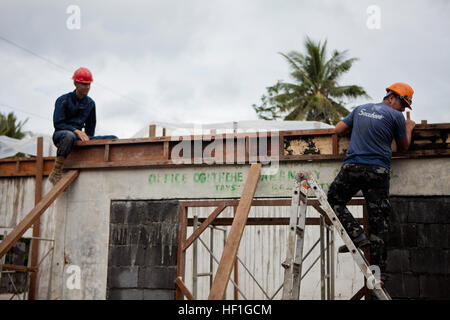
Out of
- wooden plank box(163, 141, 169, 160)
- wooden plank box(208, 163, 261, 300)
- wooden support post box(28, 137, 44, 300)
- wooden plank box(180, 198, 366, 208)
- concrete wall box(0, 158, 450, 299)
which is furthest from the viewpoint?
wooden support post box(28, 137, 44, 300)

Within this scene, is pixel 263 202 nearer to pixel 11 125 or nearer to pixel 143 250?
pixel 143 250

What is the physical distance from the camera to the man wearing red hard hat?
23.7ft

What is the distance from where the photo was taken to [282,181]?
21.2 feet

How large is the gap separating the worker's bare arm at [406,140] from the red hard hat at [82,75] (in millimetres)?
4805

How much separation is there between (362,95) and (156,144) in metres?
22.8

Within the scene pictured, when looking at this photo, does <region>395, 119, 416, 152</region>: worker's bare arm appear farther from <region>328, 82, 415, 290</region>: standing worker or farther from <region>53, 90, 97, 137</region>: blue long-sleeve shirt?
<region>53, 90, 97, 137</region>: blue long-sleeve shirt

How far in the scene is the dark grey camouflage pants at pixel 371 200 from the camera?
493cm

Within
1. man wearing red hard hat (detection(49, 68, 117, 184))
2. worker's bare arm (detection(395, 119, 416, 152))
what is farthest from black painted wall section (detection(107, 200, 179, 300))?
worker's bare arm (detection(395, 119, 416, 152))

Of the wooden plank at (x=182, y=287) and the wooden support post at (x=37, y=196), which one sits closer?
the wooden plank at (x=182, y=287)

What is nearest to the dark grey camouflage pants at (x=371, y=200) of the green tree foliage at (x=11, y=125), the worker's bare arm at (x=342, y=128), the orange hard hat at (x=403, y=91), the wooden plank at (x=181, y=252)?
→ the worker's bare arm at (x=342, y=128)

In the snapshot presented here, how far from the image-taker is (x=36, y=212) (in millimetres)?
6586

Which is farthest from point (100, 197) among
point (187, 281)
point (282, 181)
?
point (187, 281)

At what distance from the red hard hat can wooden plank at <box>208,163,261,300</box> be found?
314 cm

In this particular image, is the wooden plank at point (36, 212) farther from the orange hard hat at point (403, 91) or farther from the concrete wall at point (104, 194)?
the orange hard hat at point (403, 91)
